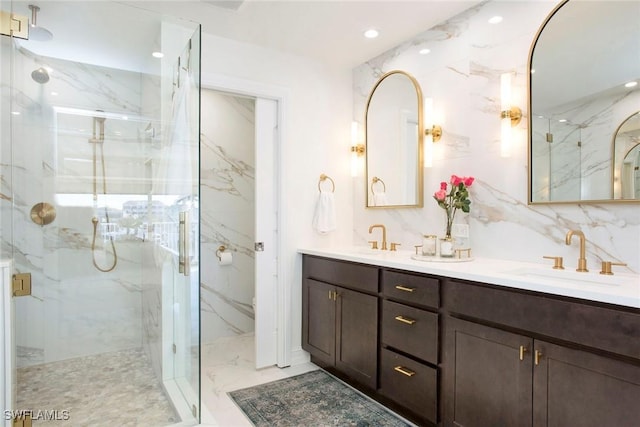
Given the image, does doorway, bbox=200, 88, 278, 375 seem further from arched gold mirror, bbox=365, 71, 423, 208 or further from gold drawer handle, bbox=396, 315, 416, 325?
gold drawer handle, bbox=396, 315, 416, 325

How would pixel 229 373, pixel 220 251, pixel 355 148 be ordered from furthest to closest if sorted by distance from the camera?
pixel 220 251 → pixel 355 148 → pixel 229 373

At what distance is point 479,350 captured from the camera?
168 centimetres

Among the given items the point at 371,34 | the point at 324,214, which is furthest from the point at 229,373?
the point at 371,34

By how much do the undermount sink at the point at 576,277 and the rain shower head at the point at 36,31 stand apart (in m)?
2.90

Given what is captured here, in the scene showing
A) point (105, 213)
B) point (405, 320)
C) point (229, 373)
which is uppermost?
point (105, 213)

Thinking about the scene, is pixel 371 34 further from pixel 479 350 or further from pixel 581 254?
pixel 479 350

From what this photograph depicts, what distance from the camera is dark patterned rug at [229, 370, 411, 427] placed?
6.97ft

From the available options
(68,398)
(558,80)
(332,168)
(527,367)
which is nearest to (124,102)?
(332,168)

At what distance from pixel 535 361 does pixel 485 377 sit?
A: 25 centimetres

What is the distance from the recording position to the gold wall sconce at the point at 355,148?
10.5ft

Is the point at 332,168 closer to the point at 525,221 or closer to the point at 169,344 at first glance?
the point at 525,221

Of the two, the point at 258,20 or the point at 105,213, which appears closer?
the point at 258,20

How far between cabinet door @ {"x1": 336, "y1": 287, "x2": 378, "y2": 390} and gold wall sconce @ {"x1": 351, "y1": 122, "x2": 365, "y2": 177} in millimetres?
1150

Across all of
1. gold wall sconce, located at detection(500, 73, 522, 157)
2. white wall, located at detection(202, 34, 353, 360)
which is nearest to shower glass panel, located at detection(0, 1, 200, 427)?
white wall, located at detection(202, 34, 353, 360)
